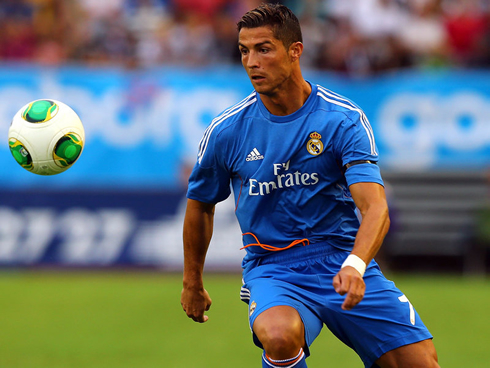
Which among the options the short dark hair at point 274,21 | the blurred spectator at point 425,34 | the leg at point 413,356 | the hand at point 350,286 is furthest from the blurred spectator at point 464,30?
the hand at point 350,286

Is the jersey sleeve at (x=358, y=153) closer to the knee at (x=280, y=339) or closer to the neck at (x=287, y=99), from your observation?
the neck at (x=287, y=99)

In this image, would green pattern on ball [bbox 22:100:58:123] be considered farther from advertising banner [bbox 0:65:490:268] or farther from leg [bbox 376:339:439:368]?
advertising banner [bbox 0:65:490:268]

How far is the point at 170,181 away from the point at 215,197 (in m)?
8.33

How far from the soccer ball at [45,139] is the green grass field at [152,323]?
3.12m

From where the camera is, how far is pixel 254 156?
5.36m

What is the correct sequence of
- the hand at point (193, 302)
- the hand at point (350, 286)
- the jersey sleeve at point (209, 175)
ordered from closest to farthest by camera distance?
the hand at point (350, 286)
the jersey sleeve at point (209, 175)
the hand at point (193, 302)

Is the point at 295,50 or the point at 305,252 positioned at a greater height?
the point at 295,50

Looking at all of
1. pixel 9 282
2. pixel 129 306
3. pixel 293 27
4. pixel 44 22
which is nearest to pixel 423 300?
pixel 129 306

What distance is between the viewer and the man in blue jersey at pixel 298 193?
5125mm

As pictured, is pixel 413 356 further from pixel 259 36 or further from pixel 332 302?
pixel 259 36

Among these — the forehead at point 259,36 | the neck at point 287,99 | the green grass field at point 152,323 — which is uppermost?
the forehead at point 259,36

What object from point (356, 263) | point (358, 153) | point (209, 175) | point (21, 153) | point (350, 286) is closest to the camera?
point (350, 286)

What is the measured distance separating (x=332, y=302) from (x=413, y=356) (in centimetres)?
59

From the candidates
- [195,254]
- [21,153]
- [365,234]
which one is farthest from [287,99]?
[21,153]
